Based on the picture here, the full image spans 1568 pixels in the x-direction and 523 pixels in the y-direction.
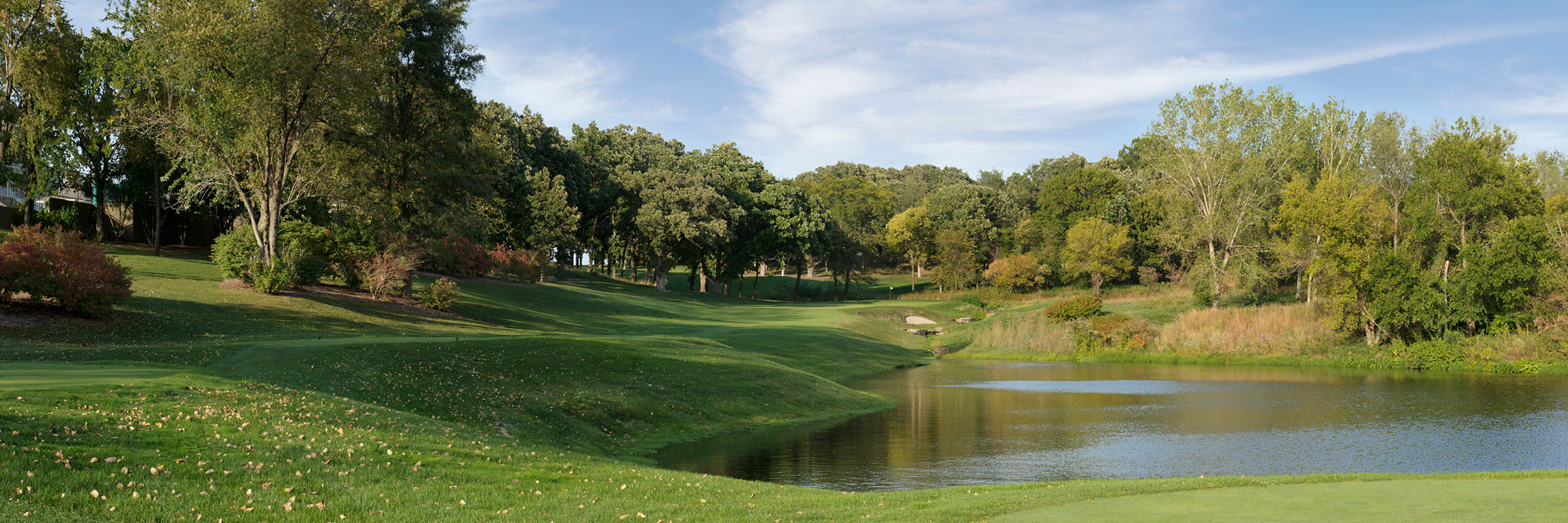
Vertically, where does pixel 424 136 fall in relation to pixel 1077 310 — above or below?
above

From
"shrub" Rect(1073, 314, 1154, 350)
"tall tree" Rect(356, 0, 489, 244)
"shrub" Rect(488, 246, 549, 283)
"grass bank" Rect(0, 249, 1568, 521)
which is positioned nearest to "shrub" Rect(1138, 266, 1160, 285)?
"shrub" Rect(1073, 314, 1154, 350)

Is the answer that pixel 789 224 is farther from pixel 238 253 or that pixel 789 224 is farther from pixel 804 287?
pixel 238 253

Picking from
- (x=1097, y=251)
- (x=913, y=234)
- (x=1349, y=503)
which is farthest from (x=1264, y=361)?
(x=913, y=234)

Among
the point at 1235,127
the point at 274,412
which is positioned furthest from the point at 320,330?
the point at 1235,127

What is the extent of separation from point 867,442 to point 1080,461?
19.4 feet

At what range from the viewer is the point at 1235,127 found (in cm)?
6656

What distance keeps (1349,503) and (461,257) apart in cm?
5108

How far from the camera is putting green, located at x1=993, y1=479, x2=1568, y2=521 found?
34.7 ft

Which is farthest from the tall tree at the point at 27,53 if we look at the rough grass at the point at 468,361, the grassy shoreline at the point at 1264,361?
the grassy shoreline at the point at 1264,361

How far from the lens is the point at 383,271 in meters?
41.2

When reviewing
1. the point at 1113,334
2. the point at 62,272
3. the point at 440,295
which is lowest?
the point at 1113,334

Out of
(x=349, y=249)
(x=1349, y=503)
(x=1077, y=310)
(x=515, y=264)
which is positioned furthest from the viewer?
(x=515, y=264)

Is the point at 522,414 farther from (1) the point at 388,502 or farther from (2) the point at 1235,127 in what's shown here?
(2) the point at 1235,127

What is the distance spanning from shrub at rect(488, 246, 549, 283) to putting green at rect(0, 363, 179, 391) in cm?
4148
